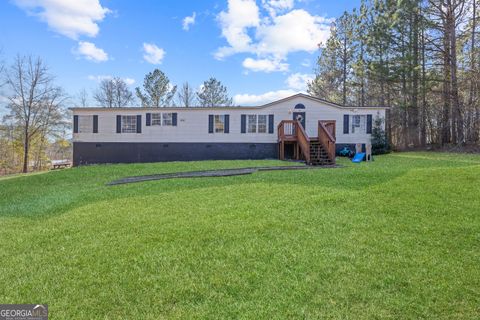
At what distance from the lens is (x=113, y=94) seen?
112 ft

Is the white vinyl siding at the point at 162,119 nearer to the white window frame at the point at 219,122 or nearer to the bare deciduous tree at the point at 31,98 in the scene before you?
the white window frame at the point at 219,122

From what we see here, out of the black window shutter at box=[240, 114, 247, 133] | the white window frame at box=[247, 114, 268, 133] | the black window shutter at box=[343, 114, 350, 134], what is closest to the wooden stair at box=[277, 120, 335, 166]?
the white window frame at box=[247, 114, 268, 133]

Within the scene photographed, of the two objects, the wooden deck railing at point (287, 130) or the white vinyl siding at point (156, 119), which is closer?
the wooden deck railing at point (287, 130)

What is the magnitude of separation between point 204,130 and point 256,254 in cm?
1355

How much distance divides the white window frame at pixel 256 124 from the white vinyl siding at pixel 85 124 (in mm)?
9288

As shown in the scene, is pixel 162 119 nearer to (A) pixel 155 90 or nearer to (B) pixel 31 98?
(A) pixel 155 90

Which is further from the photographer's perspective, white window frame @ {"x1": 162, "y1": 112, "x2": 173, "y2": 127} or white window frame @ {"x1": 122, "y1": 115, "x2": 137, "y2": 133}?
white window frame @ {"x1": 122, "y1": 115, "x2": 137, "y2": 133}

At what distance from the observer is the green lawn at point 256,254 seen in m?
2.37

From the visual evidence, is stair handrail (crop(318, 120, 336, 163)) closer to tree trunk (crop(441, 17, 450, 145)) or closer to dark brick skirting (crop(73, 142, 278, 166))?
dark brick skirting (crop(73, 142, 278, 166))

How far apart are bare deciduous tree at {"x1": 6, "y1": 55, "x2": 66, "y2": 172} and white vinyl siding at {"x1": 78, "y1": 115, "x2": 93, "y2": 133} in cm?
1065

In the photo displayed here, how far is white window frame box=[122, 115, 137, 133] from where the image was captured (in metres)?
16.5

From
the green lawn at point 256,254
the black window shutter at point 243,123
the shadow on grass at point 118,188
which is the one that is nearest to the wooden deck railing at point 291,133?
the black window shutter at point 243,123

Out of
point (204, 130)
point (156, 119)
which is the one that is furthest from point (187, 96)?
point (204, 130)

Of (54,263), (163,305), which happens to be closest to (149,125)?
(54,263)
